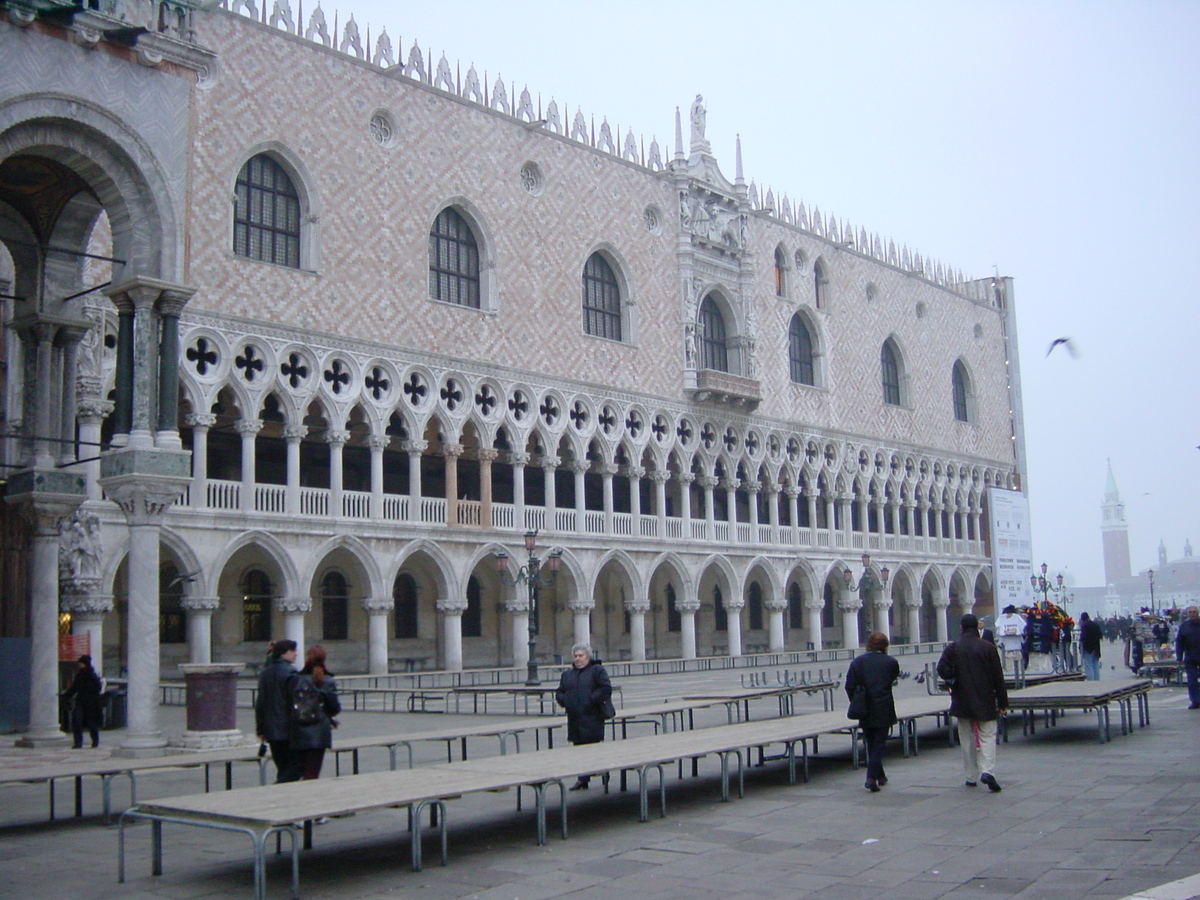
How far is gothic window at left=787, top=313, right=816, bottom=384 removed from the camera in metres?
37.8

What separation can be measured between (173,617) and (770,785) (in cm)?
1817

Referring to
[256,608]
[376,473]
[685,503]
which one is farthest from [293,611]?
[685,503]

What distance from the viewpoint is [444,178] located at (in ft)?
88.3

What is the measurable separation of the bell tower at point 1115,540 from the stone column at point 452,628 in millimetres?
158626

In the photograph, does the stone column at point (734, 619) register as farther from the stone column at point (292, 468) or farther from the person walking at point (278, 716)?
the person walking at point (278, 716)

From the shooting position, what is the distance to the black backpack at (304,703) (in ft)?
24.5

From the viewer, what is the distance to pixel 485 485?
27359mm

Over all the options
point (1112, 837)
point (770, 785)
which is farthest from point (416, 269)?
point (1112, 837)

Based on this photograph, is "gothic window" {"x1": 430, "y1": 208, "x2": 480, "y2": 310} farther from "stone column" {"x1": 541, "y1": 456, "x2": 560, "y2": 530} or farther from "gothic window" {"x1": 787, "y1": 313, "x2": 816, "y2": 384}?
"gothic window" {"x1": 787, "y1": 313, "x2": 816, "y2": 384}

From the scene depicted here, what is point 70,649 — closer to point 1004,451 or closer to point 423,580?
point 423,580

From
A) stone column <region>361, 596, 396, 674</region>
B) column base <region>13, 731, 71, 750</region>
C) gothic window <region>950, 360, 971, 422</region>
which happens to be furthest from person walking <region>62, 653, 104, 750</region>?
gothic window <region>950, 360, 971, 422</region>

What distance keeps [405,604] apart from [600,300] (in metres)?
8.84

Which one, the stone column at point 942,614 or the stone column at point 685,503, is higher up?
the stone column at point 685,503

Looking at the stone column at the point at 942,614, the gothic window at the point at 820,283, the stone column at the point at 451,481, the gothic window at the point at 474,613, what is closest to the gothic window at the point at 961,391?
the stone column at the point at 942,614
